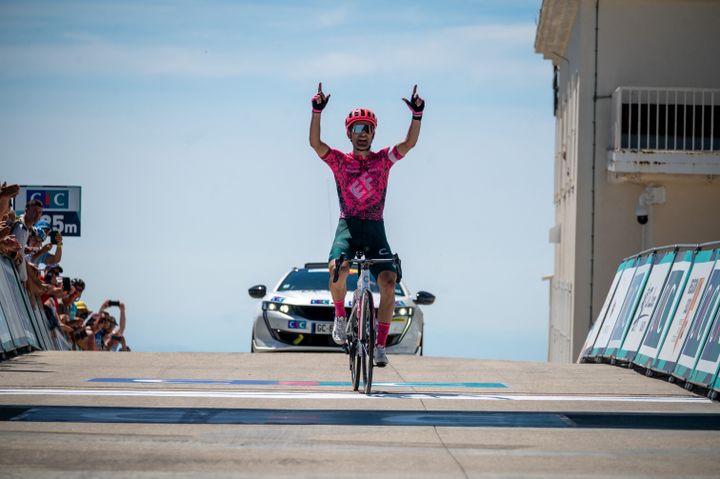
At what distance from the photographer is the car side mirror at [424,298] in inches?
691

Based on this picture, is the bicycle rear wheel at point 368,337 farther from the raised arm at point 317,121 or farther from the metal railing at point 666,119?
the metal railing at point 666,119

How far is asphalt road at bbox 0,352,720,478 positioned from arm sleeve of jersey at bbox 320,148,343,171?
1.77 meters

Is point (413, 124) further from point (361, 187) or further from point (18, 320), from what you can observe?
point (18, 320)

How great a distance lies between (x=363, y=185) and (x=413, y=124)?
64 centimetres

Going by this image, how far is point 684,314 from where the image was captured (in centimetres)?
1277

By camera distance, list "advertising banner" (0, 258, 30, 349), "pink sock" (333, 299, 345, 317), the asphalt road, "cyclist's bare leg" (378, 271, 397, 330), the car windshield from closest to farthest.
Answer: the asphalt road → "cyclist's bare leg" (378, 271, 397, 330) → "pink sock" (333, 299, 345, 317) → "advertising banner" (0, 258, 30, 349) → the car windshield

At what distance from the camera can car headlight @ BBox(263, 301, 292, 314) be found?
58.1ft

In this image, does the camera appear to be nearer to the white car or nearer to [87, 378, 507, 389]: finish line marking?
the white car

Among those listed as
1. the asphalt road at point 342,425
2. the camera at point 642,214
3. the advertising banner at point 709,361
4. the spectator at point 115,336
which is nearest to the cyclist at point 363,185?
the asphalt road at point 342,425

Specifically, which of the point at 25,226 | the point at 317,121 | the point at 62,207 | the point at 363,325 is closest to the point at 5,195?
the point at 25,226

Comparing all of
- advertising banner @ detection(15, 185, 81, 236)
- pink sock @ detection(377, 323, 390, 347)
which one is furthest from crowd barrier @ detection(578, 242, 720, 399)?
advertising banner @ detection(15, 185, 81, 236)

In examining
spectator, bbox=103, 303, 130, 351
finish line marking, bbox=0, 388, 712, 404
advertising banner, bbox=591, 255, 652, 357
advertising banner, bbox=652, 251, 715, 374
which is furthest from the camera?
spectator, bbox=103, 303, 130, 351

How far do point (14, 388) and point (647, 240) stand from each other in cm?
2187

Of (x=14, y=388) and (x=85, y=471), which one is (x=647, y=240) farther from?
(x=85, y=471)
